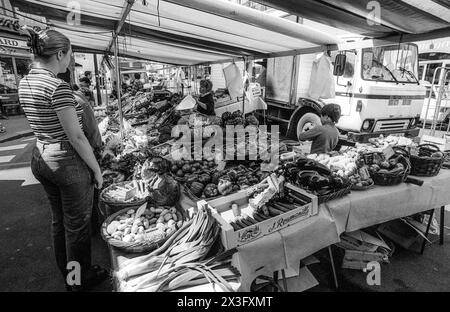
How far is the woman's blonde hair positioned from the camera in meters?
1.84

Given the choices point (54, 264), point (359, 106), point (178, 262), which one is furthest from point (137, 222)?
point (359, 106)

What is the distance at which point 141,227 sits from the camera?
90.0 inches

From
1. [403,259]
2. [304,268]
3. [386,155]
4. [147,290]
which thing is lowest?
[403,259]

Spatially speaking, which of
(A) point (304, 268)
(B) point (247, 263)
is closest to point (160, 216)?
(B) point (247, 263)

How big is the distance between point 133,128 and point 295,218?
185 inches

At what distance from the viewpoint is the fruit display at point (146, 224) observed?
217cm

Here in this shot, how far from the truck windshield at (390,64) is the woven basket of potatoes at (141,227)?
569 cm

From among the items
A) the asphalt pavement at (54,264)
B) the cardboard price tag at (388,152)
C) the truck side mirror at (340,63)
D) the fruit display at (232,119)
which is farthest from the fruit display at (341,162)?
the truck side mirror at (340,63)

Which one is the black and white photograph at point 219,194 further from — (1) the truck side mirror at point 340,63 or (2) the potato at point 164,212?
(1) the truck side mirror at point 340,63

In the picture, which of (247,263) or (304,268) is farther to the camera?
(304,268)

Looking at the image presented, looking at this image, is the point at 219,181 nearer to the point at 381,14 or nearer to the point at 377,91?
the point at 381,14

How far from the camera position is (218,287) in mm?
1718

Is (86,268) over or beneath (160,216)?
beneath
